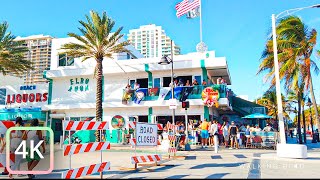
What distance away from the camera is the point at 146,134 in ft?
36.4

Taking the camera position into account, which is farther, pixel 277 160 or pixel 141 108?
pixel 141 108

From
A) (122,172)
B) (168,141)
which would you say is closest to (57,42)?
(168,141)

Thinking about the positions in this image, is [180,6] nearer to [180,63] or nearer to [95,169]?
[180,63]

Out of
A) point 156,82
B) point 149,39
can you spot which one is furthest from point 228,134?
point 149,39

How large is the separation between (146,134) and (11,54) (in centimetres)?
2179

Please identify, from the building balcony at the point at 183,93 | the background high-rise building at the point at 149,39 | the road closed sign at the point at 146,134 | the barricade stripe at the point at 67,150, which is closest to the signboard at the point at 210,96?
the building balcony at the point at 183,93

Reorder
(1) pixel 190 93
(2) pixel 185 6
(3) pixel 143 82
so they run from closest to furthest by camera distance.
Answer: (1) pixel 190 93
(2) pixel 185 6
(3) pixel 143 82

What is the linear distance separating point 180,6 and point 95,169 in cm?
2083

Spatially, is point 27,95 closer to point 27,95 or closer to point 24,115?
point 27,95

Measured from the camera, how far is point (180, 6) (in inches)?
1059

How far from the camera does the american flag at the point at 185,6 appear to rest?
87.1 ft

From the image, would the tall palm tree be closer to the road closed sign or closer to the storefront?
the road closed sign

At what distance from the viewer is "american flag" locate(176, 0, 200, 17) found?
1045 inches

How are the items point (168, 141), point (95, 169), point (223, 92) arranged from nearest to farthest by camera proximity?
point (95, 169), point (168, 141), point (223, 92)
